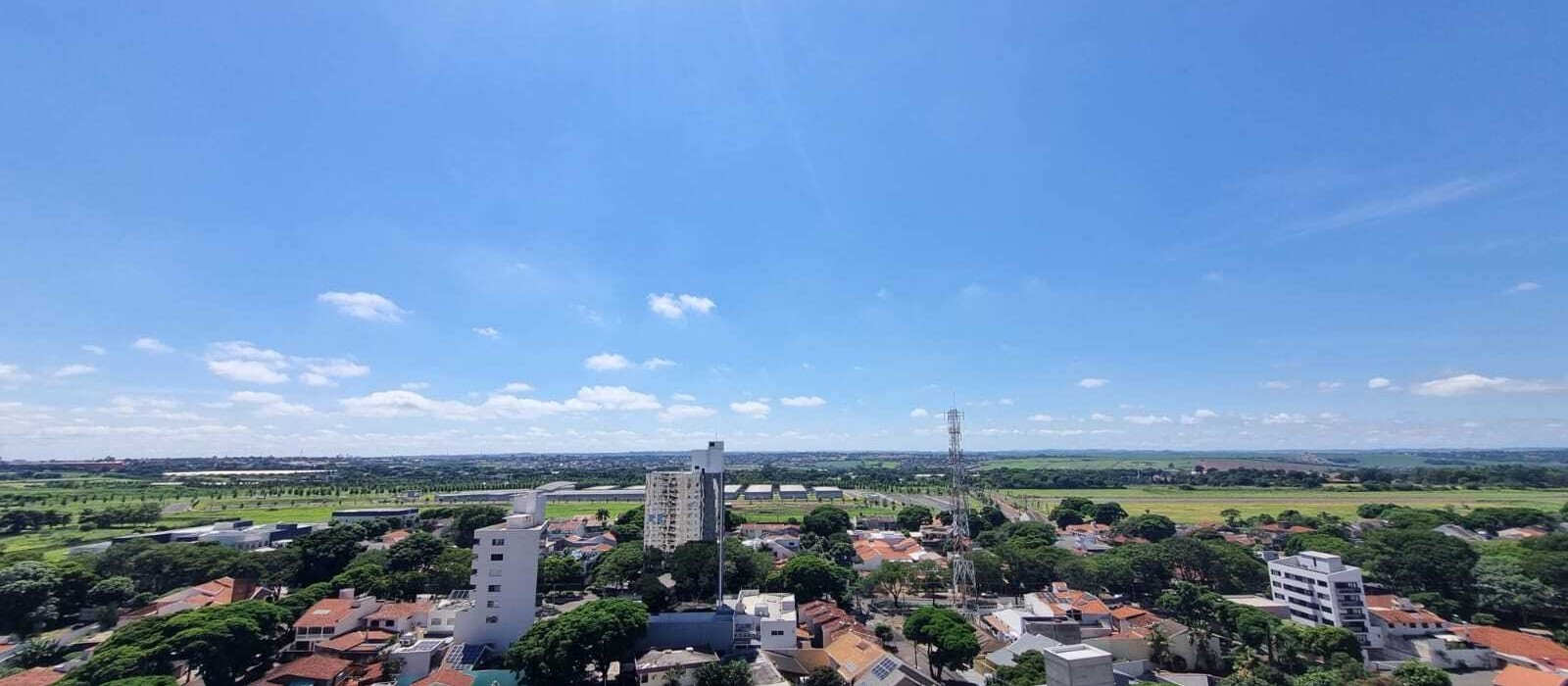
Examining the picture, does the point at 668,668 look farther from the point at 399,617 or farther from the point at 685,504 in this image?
the point at 685,504

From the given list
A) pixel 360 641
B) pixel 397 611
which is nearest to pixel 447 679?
pixel 360 641

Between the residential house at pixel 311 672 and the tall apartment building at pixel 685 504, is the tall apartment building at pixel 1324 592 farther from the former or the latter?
the residential house at pixel 311 672

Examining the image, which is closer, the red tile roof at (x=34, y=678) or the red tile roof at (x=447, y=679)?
the red tile roof at (x=34, y=678)

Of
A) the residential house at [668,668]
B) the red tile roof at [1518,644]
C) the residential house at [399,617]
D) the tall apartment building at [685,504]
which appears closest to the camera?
the residential house at [668,668]

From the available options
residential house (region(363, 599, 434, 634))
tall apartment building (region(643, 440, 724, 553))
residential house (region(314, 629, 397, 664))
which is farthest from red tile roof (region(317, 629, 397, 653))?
tall apartment building (region(643, 440, 724, 553))

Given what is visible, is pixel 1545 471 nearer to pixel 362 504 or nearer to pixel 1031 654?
pixel 1031 654

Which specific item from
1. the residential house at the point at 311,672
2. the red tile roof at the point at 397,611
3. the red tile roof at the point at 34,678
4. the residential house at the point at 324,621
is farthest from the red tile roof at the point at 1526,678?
the red tile roof at the point at 34,678
